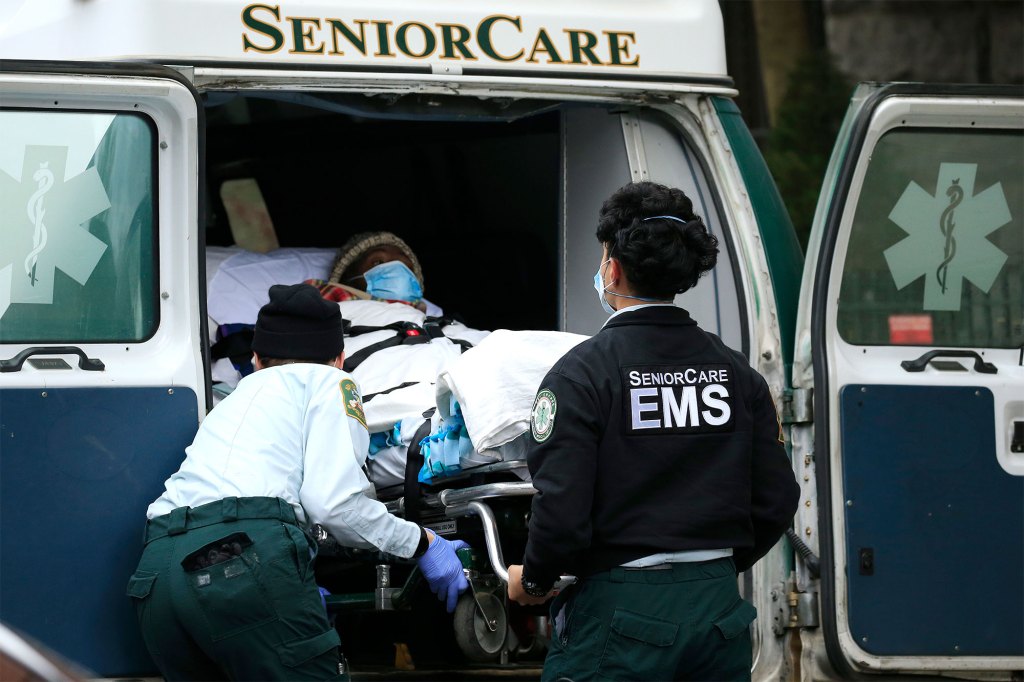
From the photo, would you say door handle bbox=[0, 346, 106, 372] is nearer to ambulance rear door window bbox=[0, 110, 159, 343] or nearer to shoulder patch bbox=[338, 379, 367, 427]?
ambulance rear door window bbox=[0, 110, 159, 343]

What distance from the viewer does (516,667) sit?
4.02 meters

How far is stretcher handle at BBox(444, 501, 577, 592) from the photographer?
3.21 m

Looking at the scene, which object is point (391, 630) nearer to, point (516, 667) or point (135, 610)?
point (516, 667)

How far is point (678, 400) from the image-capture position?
2.89 m

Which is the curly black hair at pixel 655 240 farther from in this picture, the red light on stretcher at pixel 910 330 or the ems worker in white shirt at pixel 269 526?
the red light on stretcher at pixel 910 330

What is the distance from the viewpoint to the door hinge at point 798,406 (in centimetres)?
386

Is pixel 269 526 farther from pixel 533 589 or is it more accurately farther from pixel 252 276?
pixel 252 276

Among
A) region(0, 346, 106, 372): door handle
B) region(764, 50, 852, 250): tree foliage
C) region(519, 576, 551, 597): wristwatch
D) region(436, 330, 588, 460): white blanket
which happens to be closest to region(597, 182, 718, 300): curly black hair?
region(436, 330, 588, 460): white blanket

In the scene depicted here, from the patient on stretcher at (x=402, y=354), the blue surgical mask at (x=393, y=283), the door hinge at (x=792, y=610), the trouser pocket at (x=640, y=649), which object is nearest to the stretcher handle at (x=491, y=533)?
the patient on stretcher at (x=402, y=354)

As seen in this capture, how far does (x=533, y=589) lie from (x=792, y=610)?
3.83ft

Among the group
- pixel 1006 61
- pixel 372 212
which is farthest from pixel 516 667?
pixel 1006 61

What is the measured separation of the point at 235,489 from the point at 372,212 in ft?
11.2

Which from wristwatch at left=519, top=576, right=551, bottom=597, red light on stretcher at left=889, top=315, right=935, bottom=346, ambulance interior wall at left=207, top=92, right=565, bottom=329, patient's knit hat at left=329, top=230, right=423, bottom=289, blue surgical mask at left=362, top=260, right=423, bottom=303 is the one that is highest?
ambulance interior wall at left=207, top=92, right=565, bottom=329

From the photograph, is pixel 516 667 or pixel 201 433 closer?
pixel 201 433
